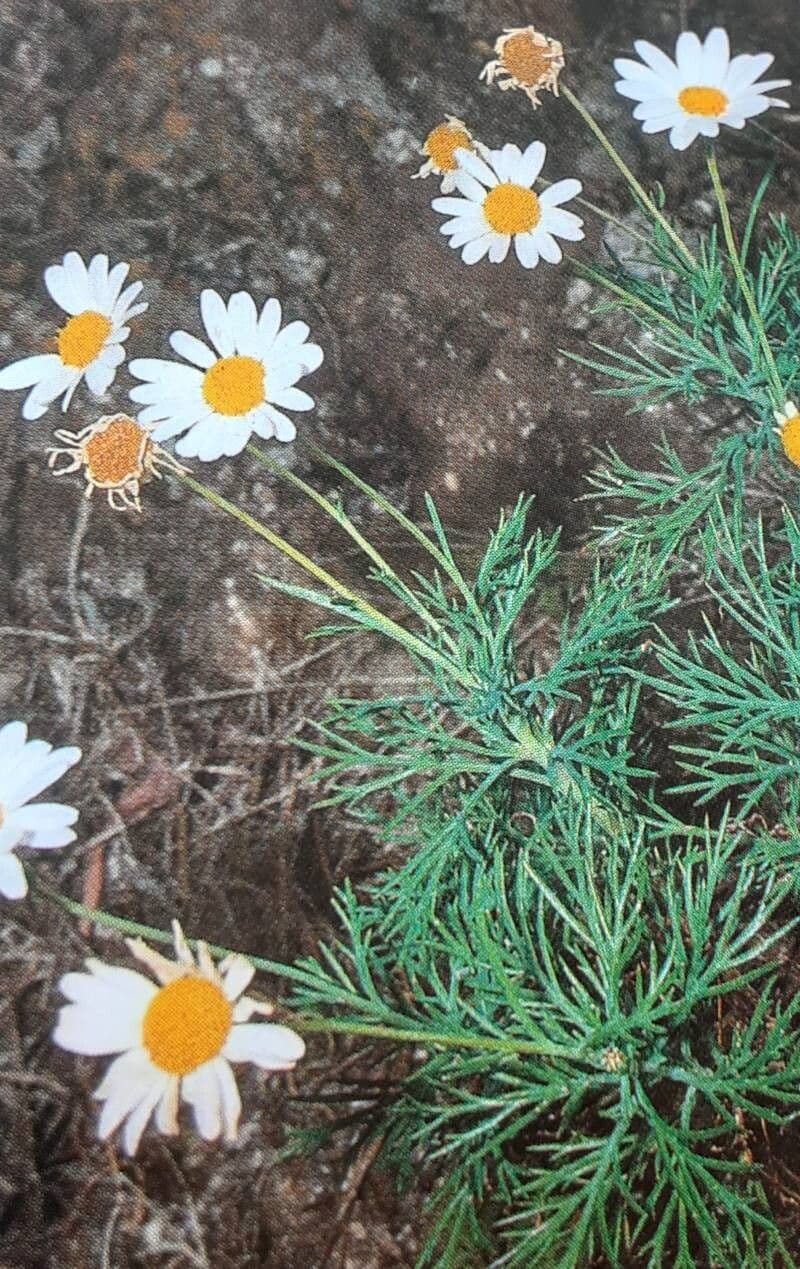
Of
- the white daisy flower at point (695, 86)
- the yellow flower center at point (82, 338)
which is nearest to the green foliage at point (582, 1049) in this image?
the yellow flower center at point (82, 338)

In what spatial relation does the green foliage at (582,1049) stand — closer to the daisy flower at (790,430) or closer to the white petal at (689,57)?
the daisy flower at (790,430)

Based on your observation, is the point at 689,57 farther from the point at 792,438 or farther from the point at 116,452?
the point at 116,452

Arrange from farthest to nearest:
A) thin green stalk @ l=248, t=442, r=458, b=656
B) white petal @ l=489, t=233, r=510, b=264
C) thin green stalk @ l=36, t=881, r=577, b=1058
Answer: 1. white petal @ l=489, t=233, r=510, b=264
2. thin green stalk @ l=248, t=442, r=458, b=656
3. thin green stalk @ l=36, t=881, r=577, b=1058

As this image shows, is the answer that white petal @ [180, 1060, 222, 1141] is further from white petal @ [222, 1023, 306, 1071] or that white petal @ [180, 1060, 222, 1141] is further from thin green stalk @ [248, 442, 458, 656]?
thin green stalk @ [248, 442, 458, 656]

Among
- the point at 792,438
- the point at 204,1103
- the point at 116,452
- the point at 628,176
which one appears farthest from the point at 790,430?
the point at 204,1103

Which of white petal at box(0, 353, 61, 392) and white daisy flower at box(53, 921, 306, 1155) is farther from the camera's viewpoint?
white petal at box(0, 353, 61, 392)

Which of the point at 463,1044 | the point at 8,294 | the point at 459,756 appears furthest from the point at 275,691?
the point at 8,294

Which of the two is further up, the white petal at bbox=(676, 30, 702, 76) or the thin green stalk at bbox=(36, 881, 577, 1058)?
the white petal at bbox=(676, 30, 702, 76)

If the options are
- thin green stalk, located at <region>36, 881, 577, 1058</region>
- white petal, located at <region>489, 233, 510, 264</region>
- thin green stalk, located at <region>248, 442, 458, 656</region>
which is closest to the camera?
thin green stalk, located at <region>36, 881, 577, 1058</region>

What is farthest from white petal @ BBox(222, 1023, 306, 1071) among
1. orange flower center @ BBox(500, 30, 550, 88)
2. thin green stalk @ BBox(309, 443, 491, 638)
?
orange flower center @ BBox(500, 30, 550, 88)
